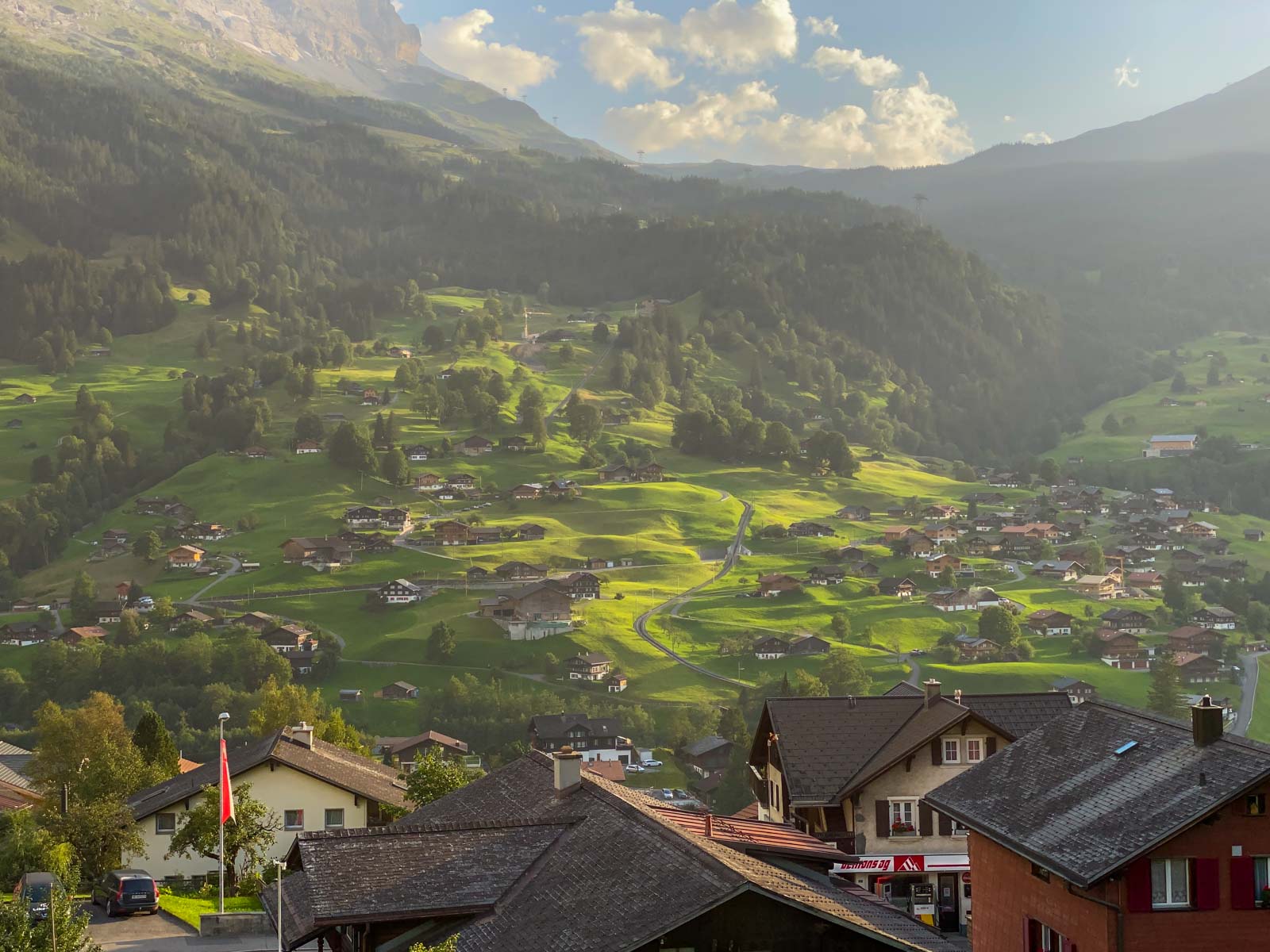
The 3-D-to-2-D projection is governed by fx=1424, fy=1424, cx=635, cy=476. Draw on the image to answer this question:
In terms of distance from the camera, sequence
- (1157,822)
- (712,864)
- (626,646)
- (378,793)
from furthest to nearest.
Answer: (626,646) < (378,793) < (1157,822) < (712,864)

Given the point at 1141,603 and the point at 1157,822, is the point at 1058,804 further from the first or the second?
the point at 1141,603

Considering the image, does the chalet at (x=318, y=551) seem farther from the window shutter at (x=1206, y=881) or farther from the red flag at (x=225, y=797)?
the window shutter at (x=1206, y=881)

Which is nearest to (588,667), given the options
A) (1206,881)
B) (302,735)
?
(302,735)

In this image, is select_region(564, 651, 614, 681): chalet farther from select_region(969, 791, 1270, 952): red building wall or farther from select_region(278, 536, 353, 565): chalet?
select_region(969, 791, 1270, 952): red building wall

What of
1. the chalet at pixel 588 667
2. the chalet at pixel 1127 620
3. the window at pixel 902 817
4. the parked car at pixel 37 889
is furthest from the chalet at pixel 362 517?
the parked car at pixel 37 889

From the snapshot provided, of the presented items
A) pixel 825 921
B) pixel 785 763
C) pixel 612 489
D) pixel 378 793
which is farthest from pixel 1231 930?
pixel 612 489

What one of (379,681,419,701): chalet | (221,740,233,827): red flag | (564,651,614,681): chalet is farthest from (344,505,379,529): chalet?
(221,740,233,827): red flag
